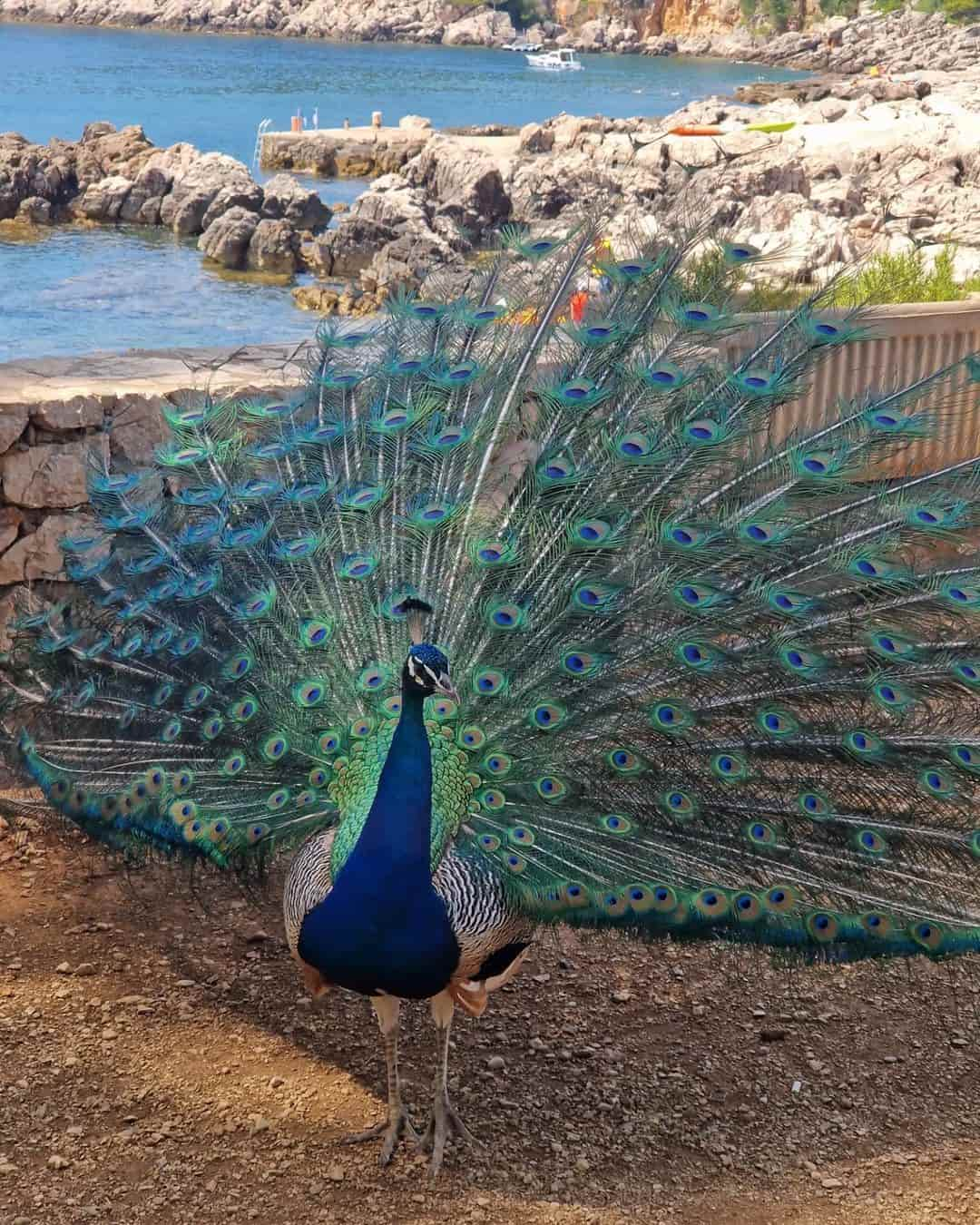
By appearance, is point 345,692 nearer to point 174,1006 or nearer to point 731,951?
point 174,1006

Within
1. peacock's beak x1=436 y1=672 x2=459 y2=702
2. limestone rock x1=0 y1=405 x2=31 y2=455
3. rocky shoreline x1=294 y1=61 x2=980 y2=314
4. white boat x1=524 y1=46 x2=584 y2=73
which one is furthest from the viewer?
white boat x1=524 y1=46 x2=584 y2=73

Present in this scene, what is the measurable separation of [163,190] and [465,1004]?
2561cm

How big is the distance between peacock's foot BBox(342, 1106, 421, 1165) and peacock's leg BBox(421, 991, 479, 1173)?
48mm

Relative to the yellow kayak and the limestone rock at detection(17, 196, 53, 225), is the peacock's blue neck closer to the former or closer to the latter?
the limestone rock at detection(17, 196, 53, 225)

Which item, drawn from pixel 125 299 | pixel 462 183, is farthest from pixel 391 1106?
pixel 462 183

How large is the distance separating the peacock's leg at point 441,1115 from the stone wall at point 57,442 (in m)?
2.50

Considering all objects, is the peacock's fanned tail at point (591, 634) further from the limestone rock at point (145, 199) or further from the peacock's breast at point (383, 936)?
the limestone rock at point (145, 199)

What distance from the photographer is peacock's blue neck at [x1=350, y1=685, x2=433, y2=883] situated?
125 inches

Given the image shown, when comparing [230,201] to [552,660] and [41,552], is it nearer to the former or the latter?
[41,552]

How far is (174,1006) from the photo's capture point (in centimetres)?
418

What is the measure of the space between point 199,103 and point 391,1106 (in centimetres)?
6064

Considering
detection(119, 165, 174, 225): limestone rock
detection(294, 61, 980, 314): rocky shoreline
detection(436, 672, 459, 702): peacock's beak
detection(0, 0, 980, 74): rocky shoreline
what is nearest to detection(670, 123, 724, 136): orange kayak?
detection(294, 61, 980, 314): rocky shoreline

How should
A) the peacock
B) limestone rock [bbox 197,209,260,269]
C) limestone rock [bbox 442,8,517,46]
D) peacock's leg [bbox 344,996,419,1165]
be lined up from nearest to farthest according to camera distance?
1. the peacock
2. peacock's leg [bbox 344,996,419,1165]
3. limestone rock [bbox 197,209,260,269]
4. limestone rock [bbox 442,8,517,46]

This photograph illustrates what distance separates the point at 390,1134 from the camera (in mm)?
3658
